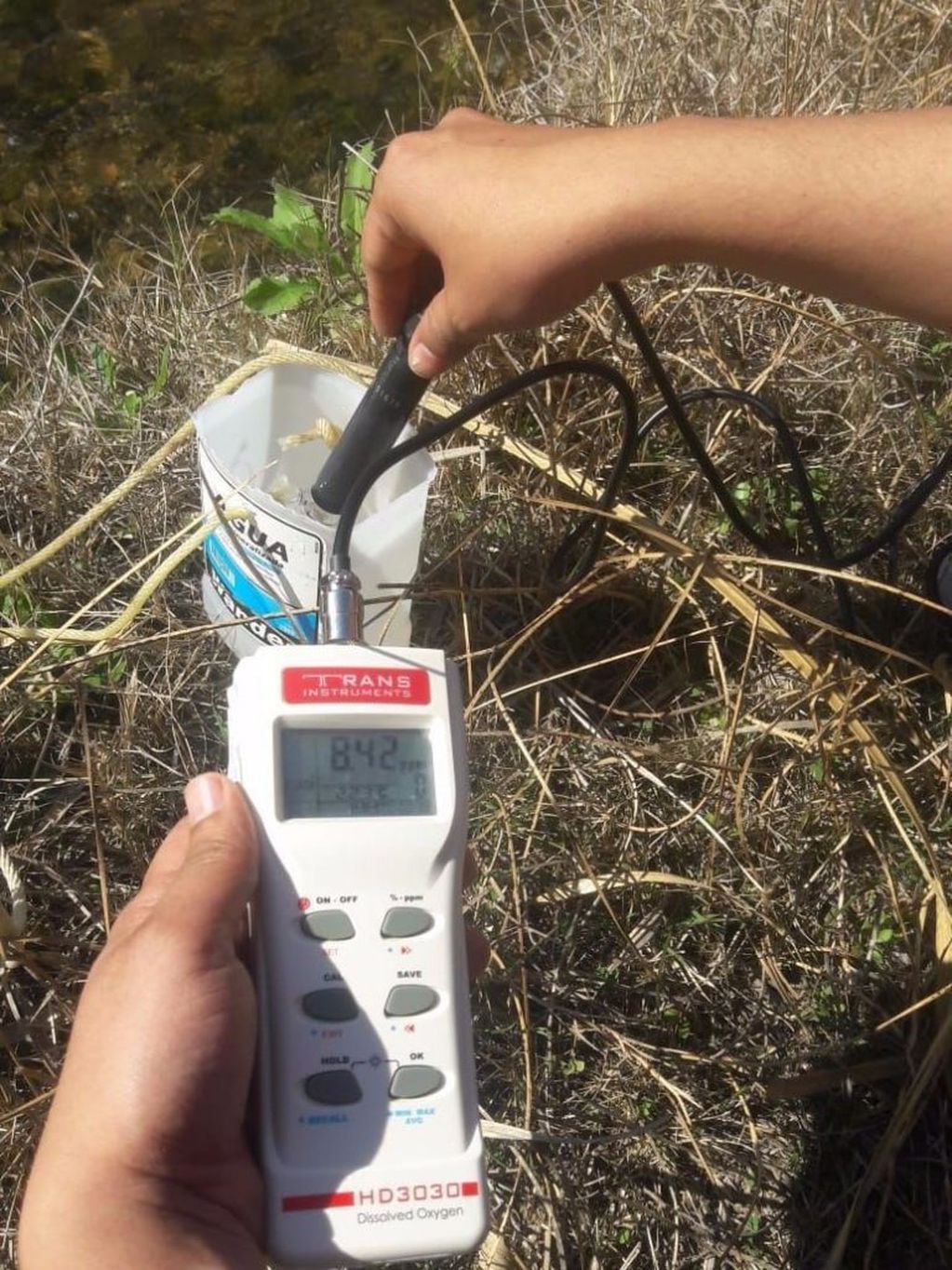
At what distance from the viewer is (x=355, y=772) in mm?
994

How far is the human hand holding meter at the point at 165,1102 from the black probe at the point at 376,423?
1.34ft

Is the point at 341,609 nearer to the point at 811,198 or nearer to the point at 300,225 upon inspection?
the point at 811,198

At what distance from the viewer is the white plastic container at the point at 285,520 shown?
126cm

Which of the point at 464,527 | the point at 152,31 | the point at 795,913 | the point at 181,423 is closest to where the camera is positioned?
the point at 795,913

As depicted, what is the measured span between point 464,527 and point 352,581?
0.49 metres

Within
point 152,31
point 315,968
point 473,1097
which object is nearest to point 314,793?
point 315,968

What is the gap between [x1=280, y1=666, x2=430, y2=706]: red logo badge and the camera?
0.98 m

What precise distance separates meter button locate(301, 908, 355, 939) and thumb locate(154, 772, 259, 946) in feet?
0.17

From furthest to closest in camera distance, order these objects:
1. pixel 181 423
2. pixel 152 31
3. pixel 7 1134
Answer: pixel 152 31 < pixel 181 423 < pixel 7 1134

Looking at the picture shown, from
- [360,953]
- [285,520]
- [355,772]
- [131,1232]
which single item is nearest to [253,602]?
[285,520]

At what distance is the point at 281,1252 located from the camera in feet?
2.83

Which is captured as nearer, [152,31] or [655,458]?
[655,458]

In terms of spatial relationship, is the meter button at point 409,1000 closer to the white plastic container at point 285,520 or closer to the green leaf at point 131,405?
the white plastic container at point 285,520

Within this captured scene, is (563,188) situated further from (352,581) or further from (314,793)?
(314,793)
